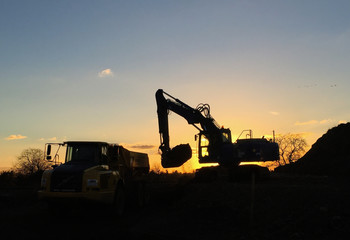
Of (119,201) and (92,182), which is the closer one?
(92,182)

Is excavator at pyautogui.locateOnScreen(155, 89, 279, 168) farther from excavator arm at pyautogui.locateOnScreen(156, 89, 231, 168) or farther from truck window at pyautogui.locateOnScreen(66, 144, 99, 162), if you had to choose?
truck window at pyautogui.locateOnScreen(66, 144, 99, 162)

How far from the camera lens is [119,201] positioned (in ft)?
45.3

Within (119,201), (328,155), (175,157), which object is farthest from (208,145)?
(328,155)

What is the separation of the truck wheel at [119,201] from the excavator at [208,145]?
6.48 metres

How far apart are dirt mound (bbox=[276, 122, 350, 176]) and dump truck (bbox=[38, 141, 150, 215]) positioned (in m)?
19.7

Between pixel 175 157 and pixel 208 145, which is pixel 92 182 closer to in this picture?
pixel 175 157

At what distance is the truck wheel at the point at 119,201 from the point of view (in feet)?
43.8

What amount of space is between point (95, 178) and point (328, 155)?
87.8 ft

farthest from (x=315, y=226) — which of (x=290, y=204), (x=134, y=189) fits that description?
(x=134, y=189)

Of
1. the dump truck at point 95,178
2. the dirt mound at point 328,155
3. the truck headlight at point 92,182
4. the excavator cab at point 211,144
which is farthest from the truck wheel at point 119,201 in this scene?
the dirt mound at point 328,155

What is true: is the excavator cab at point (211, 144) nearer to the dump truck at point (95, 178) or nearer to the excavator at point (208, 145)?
the excavator at point (208, 145)

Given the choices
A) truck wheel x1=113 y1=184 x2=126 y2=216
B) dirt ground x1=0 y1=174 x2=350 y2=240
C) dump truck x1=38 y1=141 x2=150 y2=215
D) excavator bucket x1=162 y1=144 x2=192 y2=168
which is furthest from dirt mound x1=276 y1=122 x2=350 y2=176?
truck wheel x1=113 y1=184 x2=126 y2=216

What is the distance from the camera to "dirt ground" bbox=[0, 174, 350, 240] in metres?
10.1

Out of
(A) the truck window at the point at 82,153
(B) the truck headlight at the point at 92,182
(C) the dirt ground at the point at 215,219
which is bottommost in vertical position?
(C) the dirt ground at the point at 215,219
